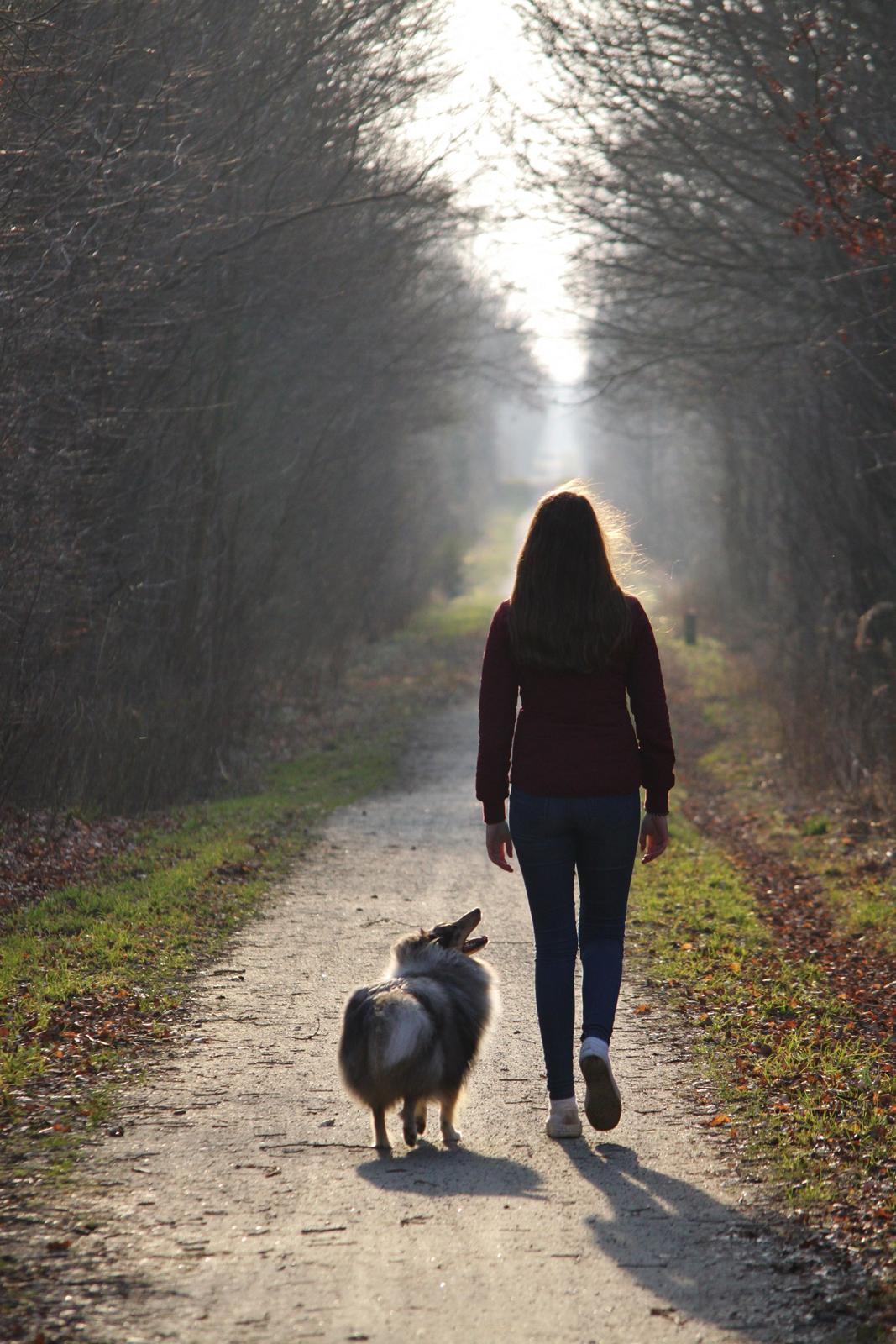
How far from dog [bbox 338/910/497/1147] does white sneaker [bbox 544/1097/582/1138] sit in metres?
0.40

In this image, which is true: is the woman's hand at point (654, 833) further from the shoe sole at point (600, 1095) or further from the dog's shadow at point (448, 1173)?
the dog's shadow at point (448, 1173)

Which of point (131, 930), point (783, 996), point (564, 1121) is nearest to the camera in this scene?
point (564, 1121)

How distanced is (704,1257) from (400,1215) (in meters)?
1.00

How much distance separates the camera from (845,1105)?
6.03 meters

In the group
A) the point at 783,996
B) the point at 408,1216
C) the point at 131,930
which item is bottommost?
the point at 783,996

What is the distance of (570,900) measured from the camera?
5.51 meters

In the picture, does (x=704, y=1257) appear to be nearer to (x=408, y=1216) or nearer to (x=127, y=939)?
(x=408, y=1216)

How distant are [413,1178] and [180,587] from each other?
12.6 meters

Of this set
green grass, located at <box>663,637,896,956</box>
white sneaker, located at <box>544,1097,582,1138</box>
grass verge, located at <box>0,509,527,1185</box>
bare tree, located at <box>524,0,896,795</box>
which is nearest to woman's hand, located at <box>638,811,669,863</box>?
white sneaker, located at <box>544,1097,582,1138</box>

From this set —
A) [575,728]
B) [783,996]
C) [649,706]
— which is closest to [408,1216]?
[575,728]

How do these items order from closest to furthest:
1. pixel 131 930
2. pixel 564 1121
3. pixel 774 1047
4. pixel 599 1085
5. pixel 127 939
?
pixel 599 1085, pixel 564 1121, pixel 774 1047, pixel 127 939, pixel 131 930

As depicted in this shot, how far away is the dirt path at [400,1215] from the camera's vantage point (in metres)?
3.97

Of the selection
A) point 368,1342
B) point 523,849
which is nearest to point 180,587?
point 523,849

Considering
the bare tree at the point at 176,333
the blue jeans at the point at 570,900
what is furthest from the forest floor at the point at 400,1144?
the bare tree at the point at 176,333
